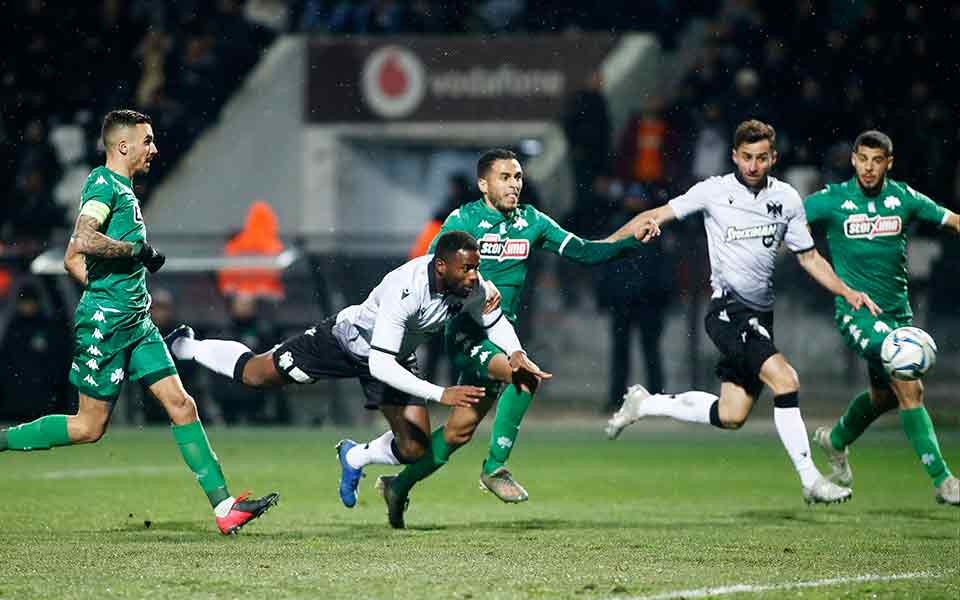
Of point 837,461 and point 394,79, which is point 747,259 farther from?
point 394,79

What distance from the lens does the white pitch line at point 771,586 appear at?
643 centimetres

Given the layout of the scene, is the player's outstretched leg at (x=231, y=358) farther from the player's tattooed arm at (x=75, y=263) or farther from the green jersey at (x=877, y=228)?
the green jersey at (x=877, y=228)

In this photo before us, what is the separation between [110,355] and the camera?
820cm

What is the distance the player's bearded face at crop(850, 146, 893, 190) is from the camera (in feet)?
33.0

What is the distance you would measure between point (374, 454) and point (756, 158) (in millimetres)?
2785

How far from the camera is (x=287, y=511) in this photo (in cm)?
973

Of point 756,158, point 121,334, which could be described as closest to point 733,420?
point 756,158

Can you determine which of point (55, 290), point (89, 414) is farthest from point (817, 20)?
point (89, 414)

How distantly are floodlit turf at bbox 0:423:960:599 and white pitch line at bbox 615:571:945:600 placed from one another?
30 millimetres

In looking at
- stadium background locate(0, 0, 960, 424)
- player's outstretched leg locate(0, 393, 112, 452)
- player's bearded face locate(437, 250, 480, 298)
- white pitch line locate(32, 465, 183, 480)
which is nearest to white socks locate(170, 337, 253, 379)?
player's outstretched leg locate(0, 393, 112, 452)

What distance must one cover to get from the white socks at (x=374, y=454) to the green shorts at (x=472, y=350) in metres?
0.59

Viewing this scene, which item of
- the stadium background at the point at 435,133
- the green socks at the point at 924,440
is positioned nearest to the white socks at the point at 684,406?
the green socks at the point at 924,440

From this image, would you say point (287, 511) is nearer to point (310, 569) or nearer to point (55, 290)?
point (310, 569)

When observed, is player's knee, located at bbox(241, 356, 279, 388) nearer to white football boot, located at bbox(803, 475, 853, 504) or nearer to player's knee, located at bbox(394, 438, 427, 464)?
player's knee, located at bbox(394, 438, 427, 464)
